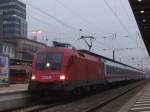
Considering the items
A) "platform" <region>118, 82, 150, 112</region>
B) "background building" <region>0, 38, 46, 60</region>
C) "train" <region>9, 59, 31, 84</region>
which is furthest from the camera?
"background building" <region>0, 38, 46, 60</region>

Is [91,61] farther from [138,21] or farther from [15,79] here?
[15,79]

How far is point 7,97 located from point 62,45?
4857 mm

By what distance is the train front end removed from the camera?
20984mm

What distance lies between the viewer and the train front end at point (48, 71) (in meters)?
21.0

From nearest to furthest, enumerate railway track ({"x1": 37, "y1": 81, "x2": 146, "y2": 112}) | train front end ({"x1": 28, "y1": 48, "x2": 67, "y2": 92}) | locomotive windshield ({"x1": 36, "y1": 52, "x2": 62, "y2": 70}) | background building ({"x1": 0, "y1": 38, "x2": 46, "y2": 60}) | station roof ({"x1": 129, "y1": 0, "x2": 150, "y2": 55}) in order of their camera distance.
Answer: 1. railway track ({"x1": 37, "y1": 81, "x2": 146, "y2": 112})
2. train front end ({"x1": 28, "y1": 48, "x2": 67, "y2": 92})
3. locomotive windshield ({"x1": 36, "y1": 52, "x2": 62, "y2": 70})
4. station roof ({"x1": 129, "y1": 0, "x2": 150, "y2": 55})
5. background building ({"x1": 0, "y1": 38, "x2": 46, "y2": 60})

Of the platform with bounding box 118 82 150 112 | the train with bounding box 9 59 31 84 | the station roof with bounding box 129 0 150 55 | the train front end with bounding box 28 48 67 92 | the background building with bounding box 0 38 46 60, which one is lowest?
the platform with bounding box 118 82 150 112

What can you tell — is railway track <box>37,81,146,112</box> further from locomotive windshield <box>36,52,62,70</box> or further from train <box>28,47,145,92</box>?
locomotive windshield <box>36,52,62,70</box>

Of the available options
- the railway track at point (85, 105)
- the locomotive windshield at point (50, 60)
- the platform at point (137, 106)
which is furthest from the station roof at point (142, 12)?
the locomotive windshield at point (50, 60)

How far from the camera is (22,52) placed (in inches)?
3944

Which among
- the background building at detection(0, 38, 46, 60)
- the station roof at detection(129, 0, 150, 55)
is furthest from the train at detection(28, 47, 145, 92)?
the background building at detection(0, 38, 46, 60)

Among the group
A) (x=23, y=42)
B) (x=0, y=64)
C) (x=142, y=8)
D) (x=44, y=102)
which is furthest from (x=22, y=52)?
(x=44, y=102)

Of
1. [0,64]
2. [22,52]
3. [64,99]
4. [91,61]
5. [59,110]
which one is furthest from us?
[22,52]

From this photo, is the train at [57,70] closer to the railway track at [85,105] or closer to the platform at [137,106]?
the railway track at [85,105]

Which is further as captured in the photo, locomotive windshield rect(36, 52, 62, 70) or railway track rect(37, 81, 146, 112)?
locomotive windshield rect(36, 52, 62, 70)
